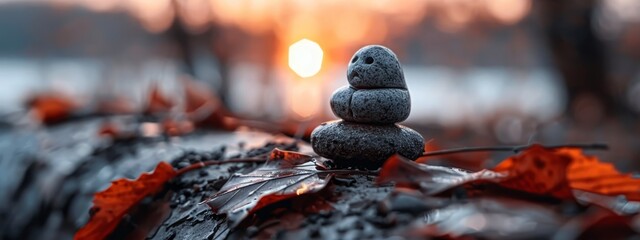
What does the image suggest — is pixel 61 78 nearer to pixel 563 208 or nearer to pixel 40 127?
pixel 40 127


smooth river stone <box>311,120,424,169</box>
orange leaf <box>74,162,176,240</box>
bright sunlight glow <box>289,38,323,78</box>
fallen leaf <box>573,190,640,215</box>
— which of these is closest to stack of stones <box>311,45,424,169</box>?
smooth river stone <box>311,120,424,169</box>

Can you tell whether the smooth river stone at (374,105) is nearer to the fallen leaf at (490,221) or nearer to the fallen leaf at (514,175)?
the fallen leaf at (514,175)

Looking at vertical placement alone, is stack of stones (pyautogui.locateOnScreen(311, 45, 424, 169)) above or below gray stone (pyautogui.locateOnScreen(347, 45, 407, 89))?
below

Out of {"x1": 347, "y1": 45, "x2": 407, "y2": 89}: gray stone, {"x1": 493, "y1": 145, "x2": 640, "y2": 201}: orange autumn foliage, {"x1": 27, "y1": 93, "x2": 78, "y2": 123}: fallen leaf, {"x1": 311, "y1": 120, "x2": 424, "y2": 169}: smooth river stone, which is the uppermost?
{"x1": 347, "y1": 45, "x2": 407, "y2": 89}: gray stone

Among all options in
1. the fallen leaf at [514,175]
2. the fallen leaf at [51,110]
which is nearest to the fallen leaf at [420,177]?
the fallen leaf at [514,175]

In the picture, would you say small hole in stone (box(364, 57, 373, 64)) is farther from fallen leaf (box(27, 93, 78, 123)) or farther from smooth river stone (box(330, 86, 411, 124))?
fallen leaf (box(27, 93, 78, 123))

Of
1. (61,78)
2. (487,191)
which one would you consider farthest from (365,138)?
(61,78)

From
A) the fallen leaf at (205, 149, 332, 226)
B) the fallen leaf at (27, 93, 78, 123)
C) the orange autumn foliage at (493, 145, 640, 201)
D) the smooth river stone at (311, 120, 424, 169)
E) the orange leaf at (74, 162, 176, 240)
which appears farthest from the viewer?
the fallen leaf at (27, 93, 78, 123)
